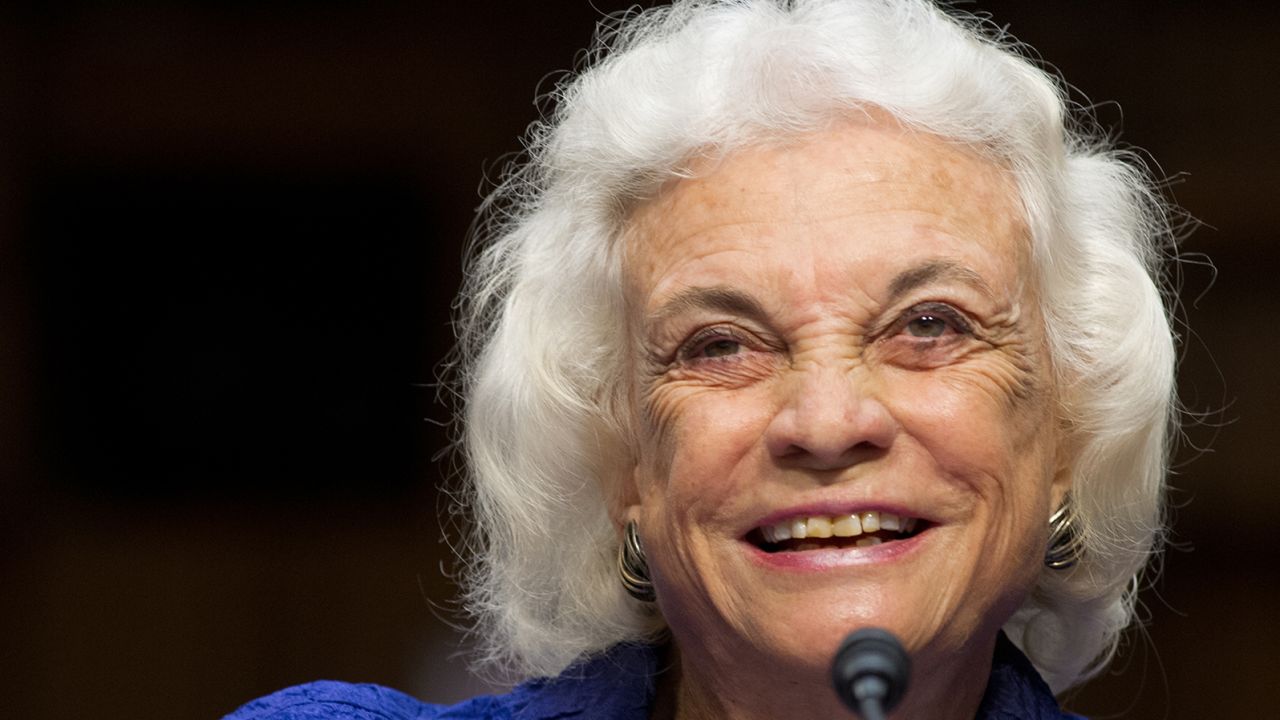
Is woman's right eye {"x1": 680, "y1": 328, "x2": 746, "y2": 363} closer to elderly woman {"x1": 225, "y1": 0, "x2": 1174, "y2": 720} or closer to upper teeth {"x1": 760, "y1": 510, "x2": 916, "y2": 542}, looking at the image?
elderly woman {"x1": 225, "y1": 0, "x2": 1174, "y2": 720}

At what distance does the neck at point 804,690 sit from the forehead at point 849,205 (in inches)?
18.4

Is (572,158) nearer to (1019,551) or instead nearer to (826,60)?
(826,60)

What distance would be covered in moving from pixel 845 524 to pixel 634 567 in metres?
0.41

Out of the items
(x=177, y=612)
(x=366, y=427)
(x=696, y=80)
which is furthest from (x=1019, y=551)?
(x=177, y=612)

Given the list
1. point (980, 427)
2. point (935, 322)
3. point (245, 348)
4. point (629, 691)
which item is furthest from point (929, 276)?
point (245, 348)

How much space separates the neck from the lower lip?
11 centimetres

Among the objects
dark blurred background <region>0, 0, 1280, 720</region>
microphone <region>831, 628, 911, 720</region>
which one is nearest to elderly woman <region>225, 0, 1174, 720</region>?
microphone <region>831, 628, 911, 720</region>

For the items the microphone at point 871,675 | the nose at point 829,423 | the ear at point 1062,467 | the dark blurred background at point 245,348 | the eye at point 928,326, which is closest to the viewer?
the microphone at point 871,675

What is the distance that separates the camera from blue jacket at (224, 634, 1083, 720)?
2.04m

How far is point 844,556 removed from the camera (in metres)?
1.71

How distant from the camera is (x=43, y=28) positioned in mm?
4871

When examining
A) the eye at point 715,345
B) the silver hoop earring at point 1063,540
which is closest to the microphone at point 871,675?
the eye at point 715,345

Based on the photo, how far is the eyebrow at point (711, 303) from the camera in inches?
71.0

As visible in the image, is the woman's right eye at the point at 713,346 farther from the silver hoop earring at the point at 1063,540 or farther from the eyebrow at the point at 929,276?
the silver hoop earring at the point at 1063,540
